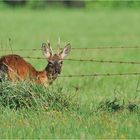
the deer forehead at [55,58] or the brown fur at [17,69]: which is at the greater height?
the deer forehead at [55,58]

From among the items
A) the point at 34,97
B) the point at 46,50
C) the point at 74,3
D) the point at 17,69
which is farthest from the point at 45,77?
A: the point at 74,3

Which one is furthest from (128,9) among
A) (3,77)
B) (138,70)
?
(3,77)

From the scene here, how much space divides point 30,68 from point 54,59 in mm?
475

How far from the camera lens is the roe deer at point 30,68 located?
483 inches

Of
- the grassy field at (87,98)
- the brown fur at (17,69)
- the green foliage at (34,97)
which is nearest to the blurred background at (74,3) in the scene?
the grassy field at (87,98)

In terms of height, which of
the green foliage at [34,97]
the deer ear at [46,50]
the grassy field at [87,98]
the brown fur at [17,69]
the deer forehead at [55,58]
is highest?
the deer ear at [46,50]

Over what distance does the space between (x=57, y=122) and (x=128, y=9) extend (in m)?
42.1

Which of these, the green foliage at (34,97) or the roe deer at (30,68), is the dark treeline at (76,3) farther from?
the green foliage at (34,97)

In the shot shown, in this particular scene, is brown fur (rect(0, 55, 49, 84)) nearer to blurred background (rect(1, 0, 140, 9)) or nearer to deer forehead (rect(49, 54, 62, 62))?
deer forehead (rect(49, 54, 62, 62))

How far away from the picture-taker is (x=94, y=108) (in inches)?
444

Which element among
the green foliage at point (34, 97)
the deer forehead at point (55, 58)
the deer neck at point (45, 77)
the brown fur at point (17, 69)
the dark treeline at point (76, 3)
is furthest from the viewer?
the dark treeline at point (76, 3)

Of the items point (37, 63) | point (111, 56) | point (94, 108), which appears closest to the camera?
point (94, 108)

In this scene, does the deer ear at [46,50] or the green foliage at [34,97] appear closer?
the green foliage at [34,97]

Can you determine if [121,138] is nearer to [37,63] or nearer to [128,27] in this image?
[37,63]
